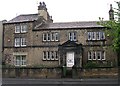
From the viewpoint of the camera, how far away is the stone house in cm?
4278

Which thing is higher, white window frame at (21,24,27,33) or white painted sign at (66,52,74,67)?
white window frame at (21,24,27,33)

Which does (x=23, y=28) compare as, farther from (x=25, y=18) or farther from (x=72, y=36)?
(x=72, y=36)

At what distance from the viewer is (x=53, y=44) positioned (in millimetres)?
44875

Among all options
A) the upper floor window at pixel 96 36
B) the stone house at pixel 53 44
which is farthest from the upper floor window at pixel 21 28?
the upper floor window at pixel 96 36

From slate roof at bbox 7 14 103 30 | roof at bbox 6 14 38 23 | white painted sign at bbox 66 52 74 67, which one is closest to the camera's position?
white painted sign at bbox 66 52 74 67

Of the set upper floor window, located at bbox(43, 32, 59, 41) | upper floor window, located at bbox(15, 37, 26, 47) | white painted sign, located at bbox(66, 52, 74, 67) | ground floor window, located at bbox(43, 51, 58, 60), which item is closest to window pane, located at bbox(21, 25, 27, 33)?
upper floor window, located at bbox(15, 37, 26, 47)

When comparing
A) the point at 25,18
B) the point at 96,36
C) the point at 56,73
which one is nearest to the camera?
the point at 56,73

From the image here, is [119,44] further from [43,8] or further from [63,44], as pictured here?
[43,8]

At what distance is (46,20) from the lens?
171 feet

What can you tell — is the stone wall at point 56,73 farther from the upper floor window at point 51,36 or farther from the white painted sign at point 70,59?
the upper floor window at point 51,36

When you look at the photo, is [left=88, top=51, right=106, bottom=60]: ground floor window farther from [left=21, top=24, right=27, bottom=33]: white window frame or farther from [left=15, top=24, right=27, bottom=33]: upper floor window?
[left=15, top=24, right=27, bottom=33]: upper floor window

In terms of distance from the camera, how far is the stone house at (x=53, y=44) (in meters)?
42.8

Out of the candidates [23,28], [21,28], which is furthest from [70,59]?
[21,28]

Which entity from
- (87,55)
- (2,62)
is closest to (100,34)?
(87,55)
